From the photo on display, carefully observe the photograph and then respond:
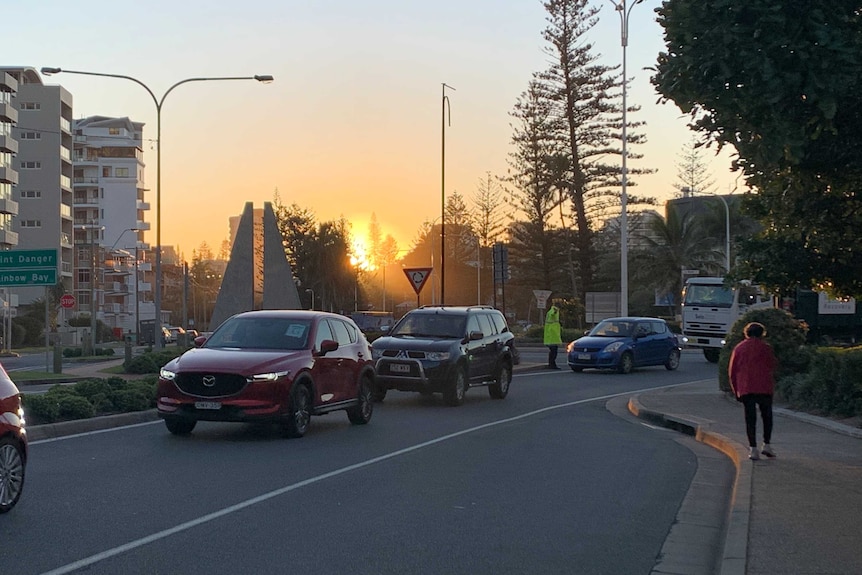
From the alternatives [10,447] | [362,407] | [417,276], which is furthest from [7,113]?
[10,447]

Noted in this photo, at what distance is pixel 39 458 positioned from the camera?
39.6 feet

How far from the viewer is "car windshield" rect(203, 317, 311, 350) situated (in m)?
15.1

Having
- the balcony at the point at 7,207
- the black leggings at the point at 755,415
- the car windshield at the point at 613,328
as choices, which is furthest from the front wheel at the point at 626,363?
the balcony at the point at 7,207

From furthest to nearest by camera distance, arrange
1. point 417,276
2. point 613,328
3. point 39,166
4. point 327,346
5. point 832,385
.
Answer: point 39,166
point 613,328
point 417,276
point 832,385
point 327,346

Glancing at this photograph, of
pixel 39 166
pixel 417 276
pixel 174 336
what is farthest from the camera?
pixel 39 166

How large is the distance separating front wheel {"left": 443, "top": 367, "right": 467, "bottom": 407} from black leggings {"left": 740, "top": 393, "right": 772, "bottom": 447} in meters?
7.82

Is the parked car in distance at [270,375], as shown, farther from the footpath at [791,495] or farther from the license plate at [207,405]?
the footpath at [791,495]

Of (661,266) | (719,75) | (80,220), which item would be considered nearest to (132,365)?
(719,75)

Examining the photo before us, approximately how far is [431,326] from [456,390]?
62.7 inches

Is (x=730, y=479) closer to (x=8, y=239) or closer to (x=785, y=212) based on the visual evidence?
(x=785, y=212)

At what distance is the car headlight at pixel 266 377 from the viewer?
13734 millimetres

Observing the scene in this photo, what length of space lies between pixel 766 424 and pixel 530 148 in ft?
191

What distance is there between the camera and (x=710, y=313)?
38125mm

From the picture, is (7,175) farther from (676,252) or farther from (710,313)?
(710,313)
